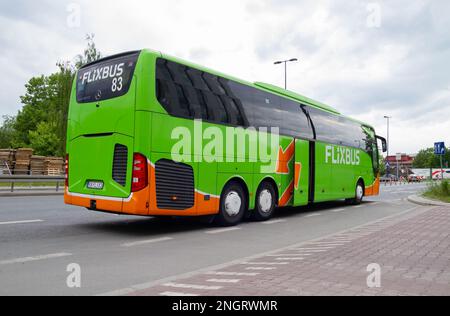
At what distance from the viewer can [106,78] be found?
8727mm

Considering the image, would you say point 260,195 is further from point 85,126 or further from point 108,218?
point 85,126

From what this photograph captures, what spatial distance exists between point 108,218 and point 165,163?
3.58 meters

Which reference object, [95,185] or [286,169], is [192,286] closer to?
[95,185]

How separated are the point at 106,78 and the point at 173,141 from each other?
194 cm

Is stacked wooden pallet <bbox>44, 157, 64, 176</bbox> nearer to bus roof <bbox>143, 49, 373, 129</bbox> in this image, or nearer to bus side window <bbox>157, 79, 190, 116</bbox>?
bus roof <bbox>143, 49, 373, 129</bbox>

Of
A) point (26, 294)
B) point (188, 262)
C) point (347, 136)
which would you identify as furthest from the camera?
point (347, 136)

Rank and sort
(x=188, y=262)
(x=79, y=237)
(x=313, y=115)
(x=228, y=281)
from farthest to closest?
(x=313, y=115)
(x=79, y=237)
(x=188, y=262)
(x=228, y=281)

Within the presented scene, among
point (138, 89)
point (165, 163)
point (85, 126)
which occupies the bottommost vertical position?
point (165, 163)

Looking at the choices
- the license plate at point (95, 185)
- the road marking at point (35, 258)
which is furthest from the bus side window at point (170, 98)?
the road marking at point (35, 258)

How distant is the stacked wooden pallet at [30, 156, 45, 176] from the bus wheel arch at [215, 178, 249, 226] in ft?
72.8

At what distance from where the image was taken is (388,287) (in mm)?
4344

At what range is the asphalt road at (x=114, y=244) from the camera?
16.2 ft
